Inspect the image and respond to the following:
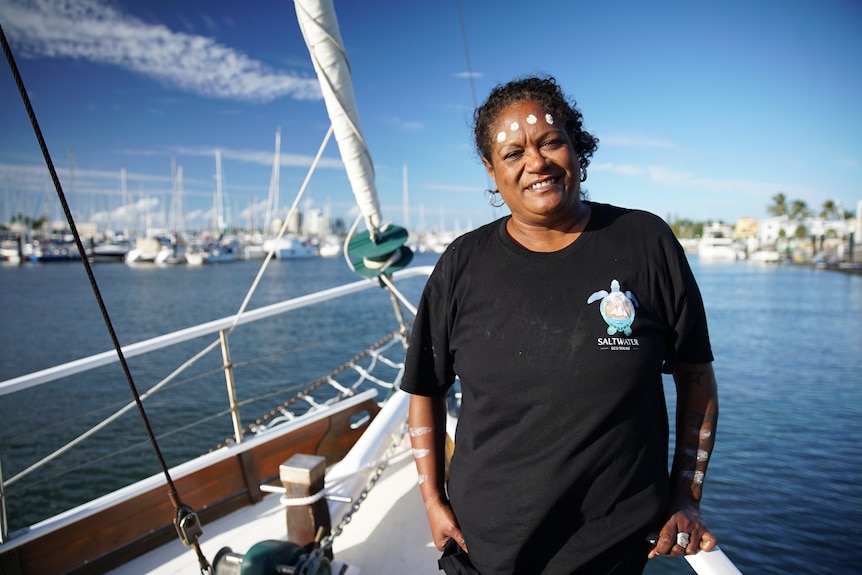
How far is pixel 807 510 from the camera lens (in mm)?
6383

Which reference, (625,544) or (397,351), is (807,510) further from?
(397,351)

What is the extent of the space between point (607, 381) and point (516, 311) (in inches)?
10.9

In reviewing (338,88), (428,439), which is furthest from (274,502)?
(338,88)

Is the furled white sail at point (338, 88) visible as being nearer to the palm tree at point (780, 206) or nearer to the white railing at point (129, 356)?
Result: the white railing at point (129, 356)

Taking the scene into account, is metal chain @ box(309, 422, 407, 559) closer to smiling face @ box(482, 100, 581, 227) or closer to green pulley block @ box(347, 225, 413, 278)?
green pulley block @ box(347, 225, 413, 278)

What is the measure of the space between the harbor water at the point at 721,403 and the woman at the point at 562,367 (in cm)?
168

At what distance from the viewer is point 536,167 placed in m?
1.38

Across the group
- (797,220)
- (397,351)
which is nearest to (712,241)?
(797,220)

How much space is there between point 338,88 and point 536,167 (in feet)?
6.12

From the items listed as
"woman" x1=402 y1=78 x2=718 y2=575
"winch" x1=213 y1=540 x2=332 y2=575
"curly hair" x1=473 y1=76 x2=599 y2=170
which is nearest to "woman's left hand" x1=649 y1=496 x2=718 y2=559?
"woman" x1=402 y1=78 x2=718 y2=575

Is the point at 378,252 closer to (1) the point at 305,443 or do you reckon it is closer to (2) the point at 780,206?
(1) the point at 305,443

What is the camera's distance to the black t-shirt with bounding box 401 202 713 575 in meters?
1.24

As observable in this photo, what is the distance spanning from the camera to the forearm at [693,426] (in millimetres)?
1415

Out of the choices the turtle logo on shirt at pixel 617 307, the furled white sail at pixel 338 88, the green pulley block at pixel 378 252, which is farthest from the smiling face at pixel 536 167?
the green pulley block at pixel 378 252
